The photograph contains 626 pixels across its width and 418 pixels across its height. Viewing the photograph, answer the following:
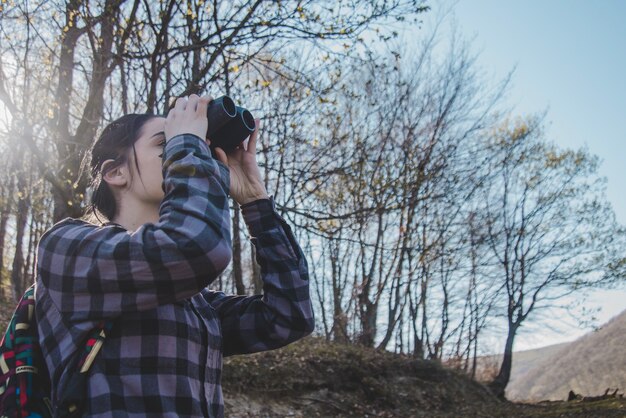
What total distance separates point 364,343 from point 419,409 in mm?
4032

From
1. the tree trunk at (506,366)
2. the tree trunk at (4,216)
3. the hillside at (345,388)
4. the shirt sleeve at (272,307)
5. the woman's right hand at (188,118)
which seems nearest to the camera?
the woman's right hand at (188,118)

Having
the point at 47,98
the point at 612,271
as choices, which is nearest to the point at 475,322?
the point at 612,271

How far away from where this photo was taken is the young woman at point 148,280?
1.00m

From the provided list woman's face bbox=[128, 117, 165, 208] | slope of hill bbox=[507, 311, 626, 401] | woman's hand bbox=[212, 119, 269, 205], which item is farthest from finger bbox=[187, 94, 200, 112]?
slope of hill bbox=[507, 311, 626, 401]

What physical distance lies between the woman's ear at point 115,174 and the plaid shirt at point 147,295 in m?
0.14

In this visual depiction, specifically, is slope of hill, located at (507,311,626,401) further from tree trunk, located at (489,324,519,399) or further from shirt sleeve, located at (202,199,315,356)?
shirt sleeve, located at (202,199,315,356)

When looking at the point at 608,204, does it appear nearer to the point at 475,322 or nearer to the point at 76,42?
the point at 475,322

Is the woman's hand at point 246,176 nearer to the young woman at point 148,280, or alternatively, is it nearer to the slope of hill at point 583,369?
the young woman at point 148,280

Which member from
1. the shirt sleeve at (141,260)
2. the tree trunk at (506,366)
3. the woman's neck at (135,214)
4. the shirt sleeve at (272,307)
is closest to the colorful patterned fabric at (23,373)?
the shirt sleeve at (141,260)

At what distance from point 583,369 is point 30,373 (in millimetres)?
25156

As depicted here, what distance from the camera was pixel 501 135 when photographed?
48.8ft

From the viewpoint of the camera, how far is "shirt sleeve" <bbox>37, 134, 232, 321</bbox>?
3.30 ft

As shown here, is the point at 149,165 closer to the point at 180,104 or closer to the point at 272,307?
the point at 180,104

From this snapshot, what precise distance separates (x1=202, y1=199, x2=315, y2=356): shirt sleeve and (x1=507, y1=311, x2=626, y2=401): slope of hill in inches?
Answer: 632
